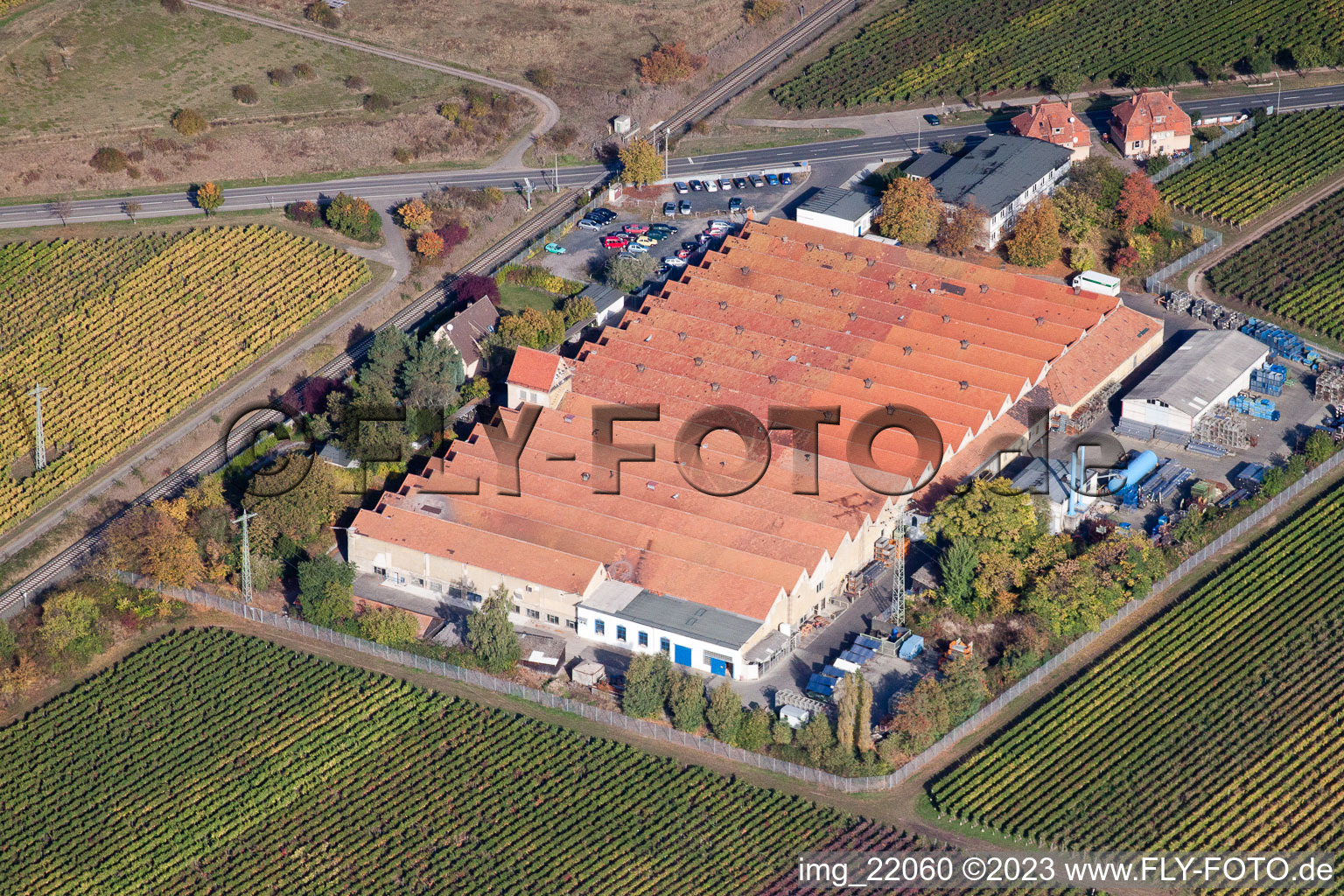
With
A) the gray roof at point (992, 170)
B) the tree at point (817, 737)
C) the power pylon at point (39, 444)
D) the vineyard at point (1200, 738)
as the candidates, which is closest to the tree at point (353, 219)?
the power pylon at point (39, 444)

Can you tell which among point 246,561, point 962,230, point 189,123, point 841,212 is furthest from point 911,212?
point 189,123

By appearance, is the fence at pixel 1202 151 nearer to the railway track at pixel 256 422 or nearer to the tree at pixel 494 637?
the railway track at pixel 256 422

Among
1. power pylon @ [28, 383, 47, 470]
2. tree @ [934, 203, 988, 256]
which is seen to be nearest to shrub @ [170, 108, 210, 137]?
power pylon @ [28, 383, 47, 470]

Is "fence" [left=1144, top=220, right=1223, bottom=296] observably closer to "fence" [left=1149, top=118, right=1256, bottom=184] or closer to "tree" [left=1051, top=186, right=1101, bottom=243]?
"tree" [left=1051, top=186, right=1101, bottom=243]

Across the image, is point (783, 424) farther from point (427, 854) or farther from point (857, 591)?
point (427, 854)

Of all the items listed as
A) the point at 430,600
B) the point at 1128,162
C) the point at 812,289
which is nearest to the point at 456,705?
the point at 430,600

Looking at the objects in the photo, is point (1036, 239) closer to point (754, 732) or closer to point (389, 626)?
point (754, 732)
